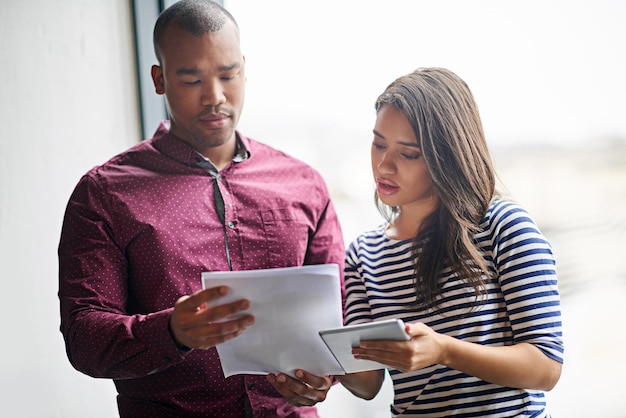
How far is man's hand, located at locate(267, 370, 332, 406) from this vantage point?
159 cm

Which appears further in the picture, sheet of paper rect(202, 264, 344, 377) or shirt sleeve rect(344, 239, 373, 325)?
shirt sleeve rect(344, 239, 373, 325)

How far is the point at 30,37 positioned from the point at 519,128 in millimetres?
Answer: 1403

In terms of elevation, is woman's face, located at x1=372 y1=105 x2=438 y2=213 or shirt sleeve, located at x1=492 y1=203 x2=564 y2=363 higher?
woman's face, located at x1=372 y1=105 x2=438 y2=213

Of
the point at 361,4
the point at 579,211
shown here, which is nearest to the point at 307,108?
the point at 361,4

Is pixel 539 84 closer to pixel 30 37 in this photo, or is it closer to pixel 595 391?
pixel 595 391

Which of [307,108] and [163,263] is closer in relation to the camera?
[163,263]

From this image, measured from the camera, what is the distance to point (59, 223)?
219 cm

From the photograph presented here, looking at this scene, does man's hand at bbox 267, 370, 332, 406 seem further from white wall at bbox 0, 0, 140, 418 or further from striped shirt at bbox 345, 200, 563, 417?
white wall at bbox 0, 0, 140, 418

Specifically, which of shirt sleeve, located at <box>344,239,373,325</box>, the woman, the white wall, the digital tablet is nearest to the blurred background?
the white wall

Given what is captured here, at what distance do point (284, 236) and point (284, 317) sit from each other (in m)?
0.45

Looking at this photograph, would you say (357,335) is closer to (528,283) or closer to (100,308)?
(528,283)

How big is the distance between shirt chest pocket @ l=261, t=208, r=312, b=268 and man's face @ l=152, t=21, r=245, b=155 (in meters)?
0.23

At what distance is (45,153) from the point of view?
2121 mm

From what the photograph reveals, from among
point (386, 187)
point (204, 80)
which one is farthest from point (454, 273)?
point (204, 80)
